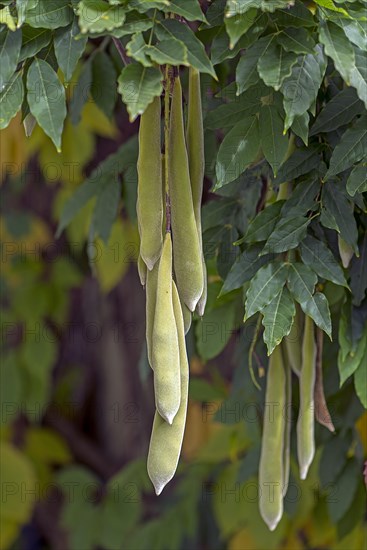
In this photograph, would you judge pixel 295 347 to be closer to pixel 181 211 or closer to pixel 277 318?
pixel 277 318

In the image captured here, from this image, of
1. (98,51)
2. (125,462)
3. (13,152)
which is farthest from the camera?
(125,462)

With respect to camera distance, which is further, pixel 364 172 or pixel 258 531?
pixel 258 531

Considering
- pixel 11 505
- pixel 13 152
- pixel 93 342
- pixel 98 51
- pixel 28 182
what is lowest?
pixel 93 342

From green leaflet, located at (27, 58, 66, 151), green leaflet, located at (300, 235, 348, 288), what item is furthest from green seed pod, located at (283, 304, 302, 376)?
green leaflet, located at (27, 58, 66, 151)

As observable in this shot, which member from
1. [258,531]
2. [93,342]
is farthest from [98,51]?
[93,342]

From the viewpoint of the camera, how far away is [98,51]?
1414 mm

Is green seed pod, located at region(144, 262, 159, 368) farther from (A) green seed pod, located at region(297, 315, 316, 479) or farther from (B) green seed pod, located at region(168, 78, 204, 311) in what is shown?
(A) green seed pod, located at region(297, 315, 316, 479)

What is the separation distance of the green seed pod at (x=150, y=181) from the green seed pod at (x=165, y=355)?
0.05m

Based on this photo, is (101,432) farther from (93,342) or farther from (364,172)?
(364,172)

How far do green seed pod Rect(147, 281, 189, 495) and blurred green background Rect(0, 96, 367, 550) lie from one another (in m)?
0.37

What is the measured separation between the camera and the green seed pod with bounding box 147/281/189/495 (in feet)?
2.91

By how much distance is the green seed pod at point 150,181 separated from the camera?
897 millimetres

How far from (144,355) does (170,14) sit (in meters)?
0.57

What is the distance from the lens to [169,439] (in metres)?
0.89
